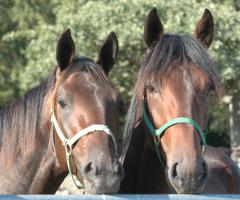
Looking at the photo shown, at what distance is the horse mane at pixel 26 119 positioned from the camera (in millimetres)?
4176

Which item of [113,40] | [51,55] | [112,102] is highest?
[113,40]

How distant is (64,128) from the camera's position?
397 centimetres

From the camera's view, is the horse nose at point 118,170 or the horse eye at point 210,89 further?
the horse eye at point 210,89

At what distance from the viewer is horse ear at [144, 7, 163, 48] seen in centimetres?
439

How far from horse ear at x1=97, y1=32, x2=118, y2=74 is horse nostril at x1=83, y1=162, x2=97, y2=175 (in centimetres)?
89

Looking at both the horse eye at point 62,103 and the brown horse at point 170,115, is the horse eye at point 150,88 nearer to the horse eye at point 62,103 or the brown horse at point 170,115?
the brown horse at point 170,115

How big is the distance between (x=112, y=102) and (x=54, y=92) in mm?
431

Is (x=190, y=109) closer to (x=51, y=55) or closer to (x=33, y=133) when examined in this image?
(x=33, y=133)

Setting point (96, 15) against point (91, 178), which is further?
point (96, 15)

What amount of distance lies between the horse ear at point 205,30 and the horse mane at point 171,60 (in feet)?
0.63

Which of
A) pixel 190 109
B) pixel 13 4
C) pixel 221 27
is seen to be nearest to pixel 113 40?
pixel 190 109

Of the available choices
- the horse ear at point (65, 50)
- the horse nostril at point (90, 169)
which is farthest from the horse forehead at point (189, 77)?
the horse nostril at point (90, 169)

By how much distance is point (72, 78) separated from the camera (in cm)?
404

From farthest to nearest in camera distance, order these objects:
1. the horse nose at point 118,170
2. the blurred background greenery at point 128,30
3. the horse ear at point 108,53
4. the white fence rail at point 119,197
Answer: the blurred background greenery at point 128,30 → the horse ear at point 108,53 → the horse nose at point 118,170 → the white fence rail at point 119,197
